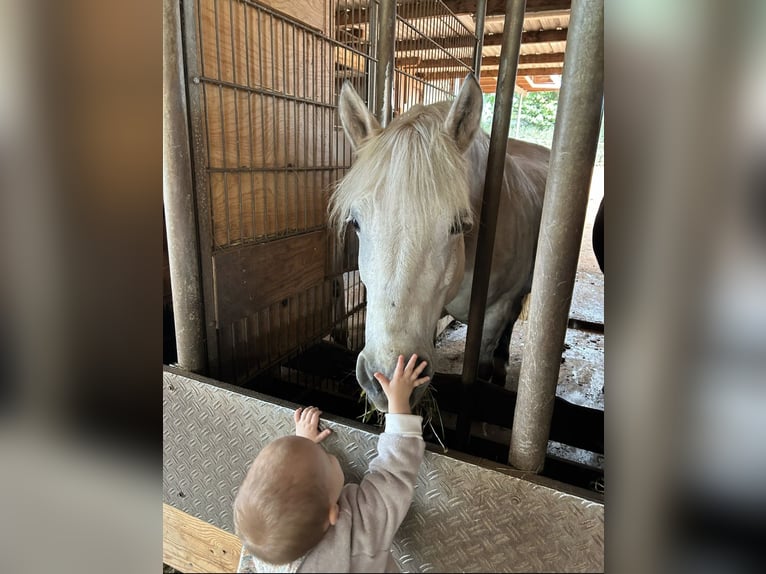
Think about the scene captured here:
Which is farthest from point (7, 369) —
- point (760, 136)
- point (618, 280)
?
point (760, 136)

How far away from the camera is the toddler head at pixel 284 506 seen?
2.31 ft

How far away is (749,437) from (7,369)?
1.06 m

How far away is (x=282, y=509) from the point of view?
0.71 meters

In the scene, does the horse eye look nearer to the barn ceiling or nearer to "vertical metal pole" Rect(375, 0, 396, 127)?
"vertical metal pole" Rect(375, 0, 396, 127)

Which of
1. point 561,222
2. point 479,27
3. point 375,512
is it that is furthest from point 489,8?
point 375,512

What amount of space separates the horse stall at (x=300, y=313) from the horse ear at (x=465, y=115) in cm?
2

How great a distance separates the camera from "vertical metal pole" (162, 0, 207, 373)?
1292 millimetres

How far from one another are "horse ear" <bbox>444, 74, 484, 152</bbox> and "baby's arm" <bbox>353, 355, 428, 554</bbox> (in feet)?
2.21

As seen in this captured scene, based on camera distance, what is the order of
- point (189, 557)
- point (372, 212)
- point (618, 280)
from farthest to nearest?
point (189, 557) → point (372, 212) → point (618, 280)

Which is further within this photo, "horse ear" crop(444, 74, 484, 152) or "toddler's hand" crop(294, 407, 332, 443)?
"horse ear" crop(444, 74, 484, 152)

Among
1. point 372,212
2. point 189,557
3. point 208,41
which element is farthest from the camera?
point 189,557

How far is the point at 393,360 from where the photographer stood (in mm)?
1021

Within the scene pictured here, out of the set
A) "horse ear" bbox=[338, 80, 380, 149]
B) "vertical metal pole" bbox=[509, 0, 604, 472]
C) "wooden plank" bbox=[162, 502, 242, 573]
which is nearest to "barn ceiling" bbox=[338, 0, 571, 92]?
"horse ear" bbox=[338, 80, 380, 149]

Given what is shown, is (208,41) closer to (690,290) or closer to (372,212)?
(372,212)
